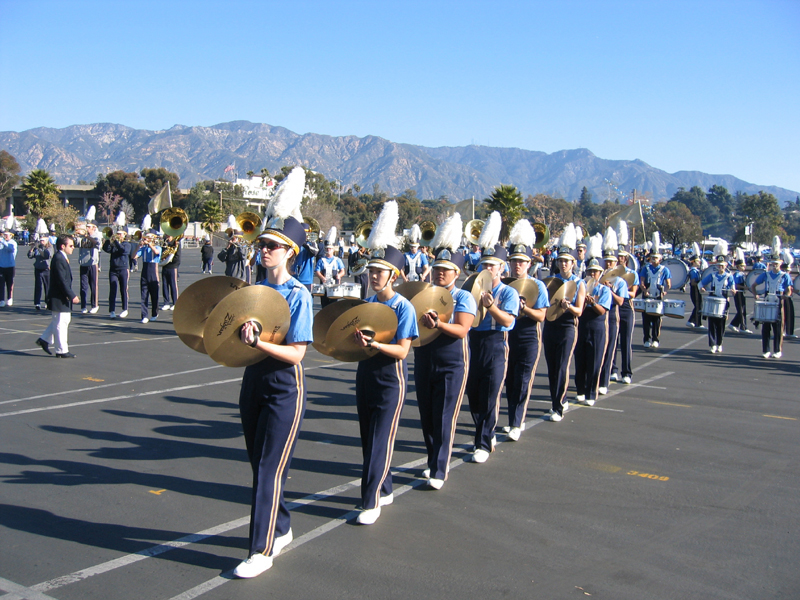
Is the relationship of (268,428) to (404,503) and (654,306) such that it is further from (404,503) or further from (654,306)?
(654,306)

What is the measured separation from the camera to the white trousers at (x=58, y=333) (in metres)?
11.0

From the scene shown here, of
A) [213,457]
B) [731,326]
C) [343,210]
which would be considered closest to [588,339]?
[213,457]

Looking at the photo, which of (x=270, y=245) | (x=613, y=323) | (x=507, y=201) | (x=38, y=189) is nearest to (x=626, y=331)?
(x=613, y=323)

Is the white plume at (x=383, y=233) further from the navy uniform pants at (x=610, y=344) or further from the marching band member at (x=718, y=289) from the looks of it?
the marching band member at (x=718, y=289)

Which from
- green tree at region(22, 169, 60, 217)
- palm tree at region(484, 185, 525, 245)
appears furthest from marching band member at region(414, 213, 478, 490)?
green tree at region(22, 169, 60, 217)

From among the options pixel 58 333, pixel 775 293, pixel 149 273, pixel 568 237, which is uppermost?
pixel 568 237

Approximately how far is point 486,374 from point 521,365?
1072 mm

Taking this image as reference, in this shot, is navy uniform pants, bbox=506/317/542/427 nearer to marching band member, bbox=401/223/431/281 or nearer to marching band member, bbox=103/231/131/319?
marching band member, bbox=401/223/431/281

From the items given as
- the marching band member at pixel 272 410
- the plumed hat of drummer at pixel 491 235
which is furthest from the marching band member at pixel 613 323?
the marching band member at pixel 272 410

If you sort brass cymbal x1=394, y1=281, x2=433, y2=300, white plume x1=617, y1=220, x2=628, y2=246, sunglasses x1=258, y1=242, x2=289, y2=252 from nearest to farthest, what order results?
sunglasses x1=258, y1=242, x2=289, y2=252 < brass cymbal x1=394, y1=281, x2=433, y2=300 < white plume x1=617, y1=220, x2=628, y2=246

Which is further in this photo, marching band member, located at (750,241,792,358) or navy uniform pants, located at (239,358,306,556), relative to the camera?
marching band member, located at (750,241,792,358)

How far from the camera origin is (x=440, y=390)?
18.7ft

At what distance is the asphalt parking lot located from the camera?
4.04 meters

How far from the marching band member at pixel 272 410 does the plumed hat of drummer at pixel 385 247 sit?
3.07ft
